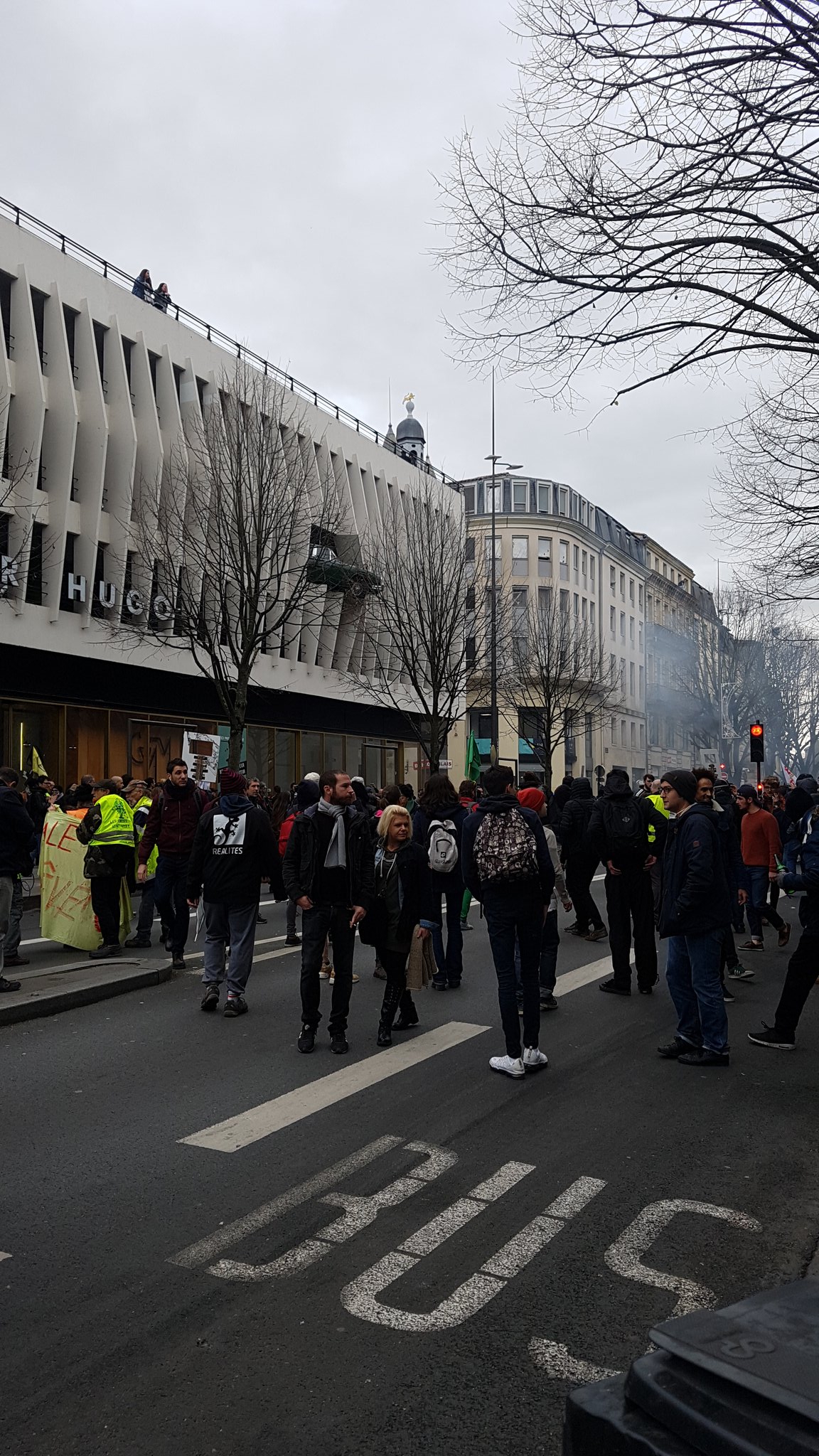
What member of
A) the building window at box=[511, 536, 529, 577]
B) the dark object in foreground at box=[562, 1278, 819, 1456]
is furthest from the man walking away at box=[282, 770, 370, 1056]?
the building window at box=[511, 536, 529, 577]

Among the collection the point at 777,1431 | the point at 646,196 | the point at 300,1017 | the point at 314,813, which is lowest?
the point at 300,1017

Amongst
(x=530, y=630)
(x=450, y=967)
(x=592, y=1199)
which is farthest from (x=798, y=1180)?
(x=530, y=630)

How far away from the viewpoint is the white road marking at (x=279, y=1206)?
12.7 feet

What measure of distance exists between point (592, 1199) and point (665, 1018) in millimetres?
3809

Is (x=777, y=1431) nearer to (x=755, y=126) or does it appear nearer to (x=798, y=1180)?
(x=798, y=1180)

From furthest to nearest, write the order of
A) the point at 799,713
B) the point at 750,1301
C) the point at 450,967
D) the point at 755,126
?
the point at 799,713, the point at 450,967, the point at 755,126, the point at 750,1301

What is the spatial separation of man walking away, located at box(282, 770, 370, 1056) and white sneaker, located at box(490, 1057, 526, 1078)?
119cm

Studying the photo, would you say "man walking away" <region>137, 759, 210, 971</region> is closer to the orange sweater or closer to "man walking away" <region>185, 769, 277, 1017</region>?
"man walking away" <region>185, 769, 277, 1017</region>

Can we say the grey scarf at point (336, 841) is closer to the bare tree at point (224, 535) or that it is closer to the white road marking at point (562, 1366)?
the white road marking at point (562, 1366)

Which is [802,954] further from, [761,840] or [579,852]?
[761,840]

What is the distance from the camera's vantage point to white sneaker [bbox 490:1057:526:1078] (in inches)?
245

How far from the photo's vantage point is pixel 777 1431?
1247 mm

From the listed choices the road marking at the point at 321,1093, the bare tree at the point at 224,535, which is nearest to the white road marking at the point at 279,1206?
the road marking at the point at 321,1093

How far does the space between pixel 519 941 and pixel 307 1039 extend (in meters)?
1.56
